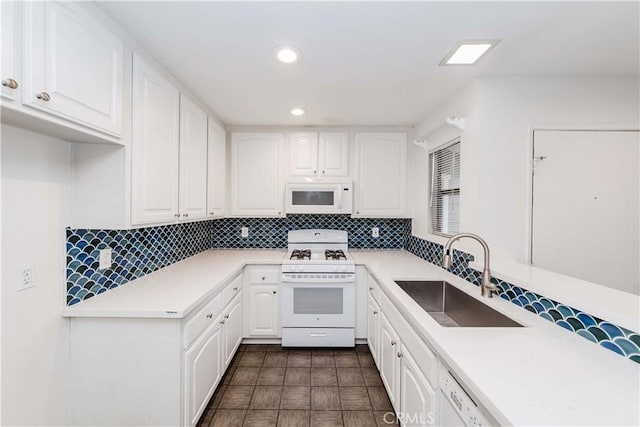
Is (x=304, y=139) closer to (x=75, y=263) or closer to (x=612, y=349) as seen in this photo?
(x=75, y=263)

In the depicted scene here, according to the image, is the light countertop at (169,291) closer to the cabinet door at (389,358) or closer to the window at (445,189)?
the cabinet door at (389,358)

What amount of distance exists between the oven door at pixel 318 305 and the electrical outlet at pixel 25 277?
1.73 m

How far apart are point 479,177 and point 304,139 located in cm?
179

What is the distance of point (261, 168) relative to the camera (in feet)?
10.1

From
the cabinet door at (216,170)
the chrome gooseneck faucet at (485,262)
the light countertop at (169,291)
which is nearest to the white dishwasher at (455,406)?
the chrome gooseneck faucet at (485,262)

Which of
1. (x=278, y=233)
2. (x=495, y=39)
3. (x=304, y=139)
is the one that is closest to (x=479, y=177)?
(x=495, y=39)

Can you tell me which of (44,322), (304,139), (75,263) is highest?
(304,139)

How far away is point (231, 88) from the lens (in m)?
2.14

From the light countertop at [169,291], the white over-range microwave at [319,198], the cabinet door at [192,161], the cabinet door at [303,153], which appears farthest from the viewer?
the cabinet door at [303,153]

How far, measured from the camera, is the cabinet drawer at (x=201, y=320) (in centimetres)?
153

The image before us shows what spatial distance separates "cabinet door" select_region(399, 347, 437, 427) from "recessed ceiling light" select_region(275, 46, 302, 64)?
5.74 ft

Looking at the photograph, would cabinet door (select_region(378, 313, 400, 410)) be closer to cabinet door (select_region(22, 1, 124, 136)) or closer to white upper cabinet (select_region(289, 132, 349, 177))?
white upper cabinet (select_region(289, 132, 349, 177))

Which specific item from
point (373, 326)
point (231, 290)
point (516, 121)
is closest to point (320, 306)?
point (373, 326)

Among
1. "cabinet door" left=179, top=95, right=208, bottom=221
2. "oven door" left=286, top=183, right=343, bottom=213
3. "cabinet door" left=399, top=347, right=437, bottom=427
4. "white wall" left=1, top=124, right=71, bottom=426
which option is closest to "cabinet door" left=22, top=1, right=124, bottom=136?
"white wall" left=1, top=124, right=71, bottom=426
